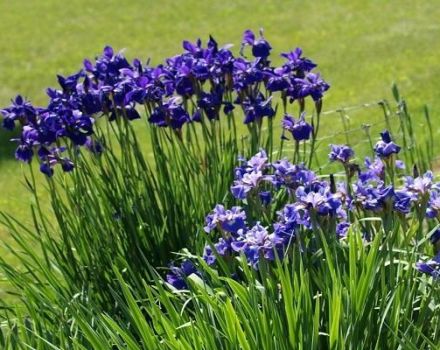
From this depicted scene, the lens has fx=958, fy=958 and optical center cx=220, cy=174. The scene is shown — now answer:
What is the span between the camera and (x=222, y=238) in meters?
3.24

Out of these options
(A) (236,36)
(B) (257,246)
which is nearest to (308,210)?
(B) (257,246)

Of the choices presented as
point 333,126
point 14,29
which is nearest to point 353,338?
point 333,126

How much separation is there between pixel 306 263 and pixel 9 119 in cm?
151

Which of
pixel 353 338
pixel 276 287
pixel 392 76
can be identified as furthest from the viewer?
pixel 392 76

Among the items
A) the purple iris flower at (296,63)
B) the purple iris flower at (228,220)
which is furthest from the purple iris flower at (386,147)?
the purple iris flower at (296,63)

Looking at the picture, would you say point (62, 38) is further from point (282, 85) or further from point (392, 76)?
point (282, 85)

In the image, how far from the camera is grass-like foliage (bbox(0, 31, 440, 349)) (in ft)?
9.26

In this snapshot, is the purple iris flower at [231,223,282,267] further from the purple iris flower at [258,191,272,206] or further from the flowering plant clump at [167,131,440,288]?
the purple iris flower at [258,191,272,206]

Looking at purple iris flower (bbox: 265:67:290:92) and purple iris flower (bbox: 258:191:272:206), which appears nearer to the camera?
purple iris flower (bbox: 258:191:272:206)

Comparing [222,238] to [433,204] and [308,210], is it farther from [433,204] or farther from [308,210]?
[433,204]

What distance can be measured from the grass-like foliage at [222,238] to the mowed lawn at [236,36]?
459cm

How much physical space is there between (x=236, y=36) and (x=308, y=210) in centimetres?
1048

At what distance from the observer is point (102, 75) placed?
414cm

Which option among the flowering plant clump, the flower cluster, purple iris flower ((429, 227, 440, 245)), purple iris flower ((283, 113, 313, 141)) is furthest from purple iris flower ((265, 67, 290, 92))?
purple iris flower ((429, 227, 440, 245))
